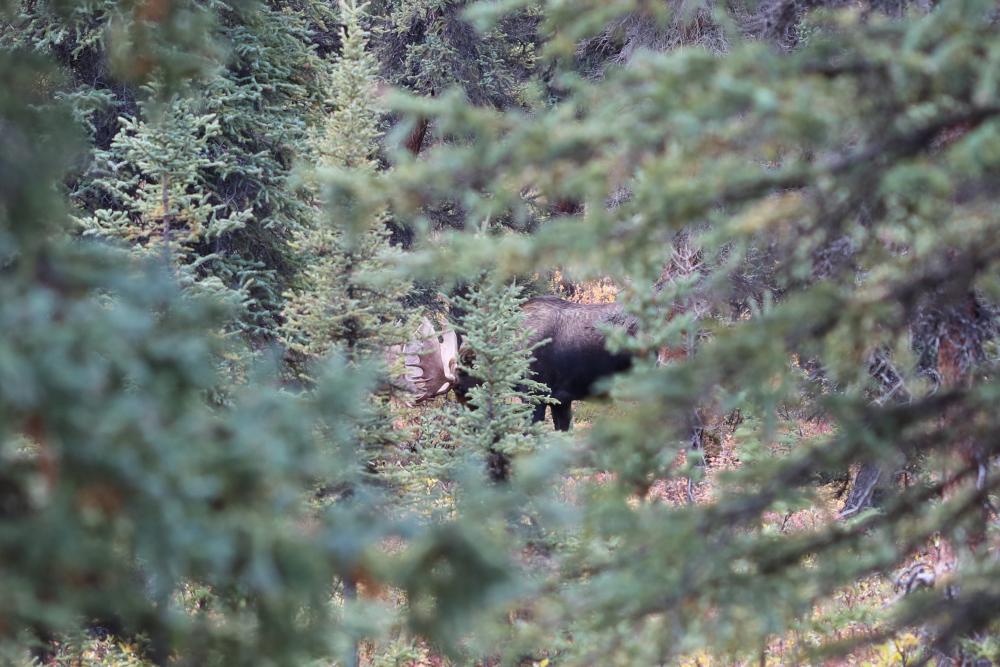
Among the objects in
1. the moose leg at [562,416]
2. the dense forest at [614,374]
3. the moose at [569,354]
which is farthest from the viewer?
the moose leg at [562,416]

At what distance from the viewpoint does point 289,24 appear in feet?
34.7

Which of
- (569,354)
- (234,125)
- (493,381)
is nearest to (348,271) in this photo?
(493,381)

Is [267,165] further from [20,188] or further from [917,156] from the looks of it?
[917,156]

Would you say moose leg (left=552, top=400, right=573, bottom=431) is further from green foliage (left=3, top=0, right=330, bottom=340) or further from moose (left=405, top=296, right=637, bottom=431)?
green foliage (left=3, top=0, right=330, bottom=340)

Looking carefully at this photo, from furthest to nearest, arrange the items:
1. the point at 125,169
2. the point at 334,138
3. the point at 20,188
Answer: the point at 125,169 < the point at 334,138 < the point at 20,188

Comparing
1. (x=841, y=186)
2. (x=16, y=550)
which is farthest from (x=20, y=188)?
(x=841, y=186)

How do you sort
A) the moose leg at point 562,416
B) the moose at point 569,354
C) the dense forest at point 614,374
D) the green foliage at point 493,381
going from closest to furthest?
the dense forest at point 614,374 → the green foliage at point 493,381 → the moose at point 569,354 → the moose leg at point 562,416

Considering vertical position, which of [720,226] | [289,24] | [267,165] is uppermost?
[720,226]

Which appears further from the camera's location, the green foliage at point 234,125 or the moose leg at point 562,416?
the moose leg at point 562,416

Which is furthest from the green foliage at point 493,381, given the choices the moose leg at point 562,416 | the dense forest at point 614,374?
the moose leg at point 562,416

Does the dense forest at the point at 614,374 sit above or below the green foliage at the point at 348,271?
above

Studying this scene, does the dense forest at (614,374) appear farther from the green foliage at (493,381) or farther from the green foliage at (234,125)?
the green foliage at (234,125)

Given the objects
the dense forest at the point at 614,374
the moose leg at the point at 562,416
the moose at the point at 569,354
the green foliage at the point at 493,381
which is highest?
the dense forest at the point at 614,374

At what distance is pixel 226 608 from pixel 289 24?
26.1 feet
